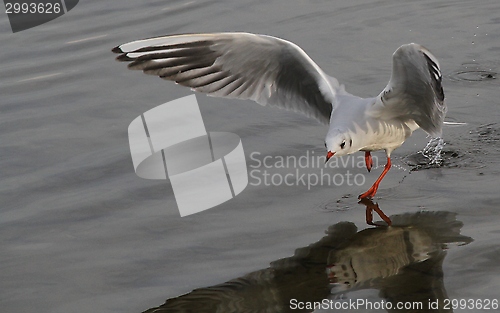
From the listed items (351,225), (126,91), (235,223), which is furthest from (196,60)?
(126,91)

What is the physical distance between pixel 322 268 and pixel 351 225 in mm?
687

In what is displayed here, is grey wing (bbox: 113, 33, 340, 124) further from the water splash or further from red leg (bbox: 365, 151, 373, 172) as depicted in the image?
the water splash

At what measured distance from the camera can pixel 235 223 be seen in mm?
5871

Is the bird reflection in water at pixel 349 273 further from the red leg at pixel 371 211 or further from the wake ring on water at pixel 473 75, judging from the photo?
the wake ring on water at pixel 473 75

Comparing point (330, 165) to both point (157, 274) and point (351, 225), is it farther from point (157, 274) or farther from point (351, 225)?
point (157, 274)

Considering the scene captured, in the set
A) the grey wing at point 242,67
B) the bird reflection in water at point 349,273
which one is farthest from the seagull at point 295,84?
the bird reflection in water at point 349,273

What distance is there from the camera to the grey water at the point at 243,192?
200 inches

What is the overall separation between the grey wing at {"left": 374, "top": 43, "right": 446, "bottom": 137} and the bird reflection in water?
2.41 ft

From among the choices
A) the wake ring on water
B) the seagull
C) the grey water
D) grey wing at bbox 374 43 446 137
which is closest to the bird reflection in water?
the grey water

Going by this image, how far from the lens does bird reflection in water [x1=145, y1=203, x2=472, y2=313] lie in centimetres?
480

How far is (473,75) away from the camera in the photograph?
8219 mm

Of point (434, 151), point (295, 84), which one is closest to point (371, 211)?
point (434, 151)

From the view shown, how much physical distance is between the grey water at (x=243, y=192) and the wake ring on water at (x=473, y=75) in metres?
0.03

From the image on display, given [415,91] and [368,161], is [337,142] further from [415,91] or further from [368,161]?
[368,161]
